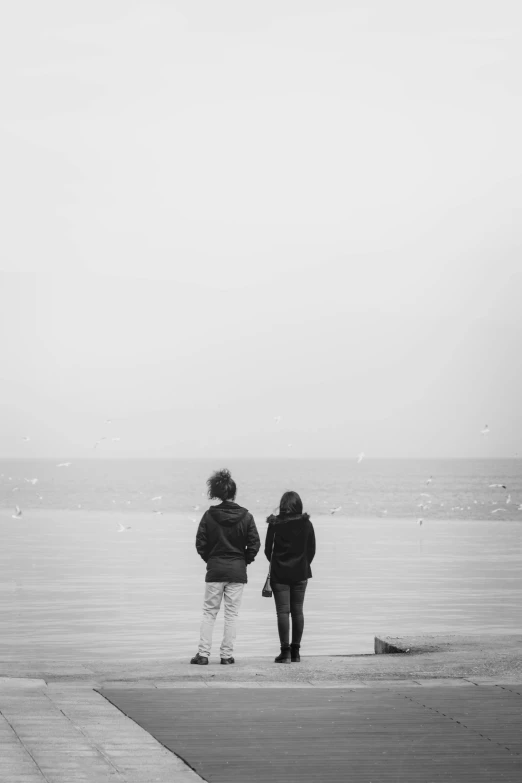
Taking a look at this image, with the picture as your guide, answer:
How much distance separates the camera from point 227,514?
12086mm

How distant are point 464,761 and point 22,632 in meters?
10.6

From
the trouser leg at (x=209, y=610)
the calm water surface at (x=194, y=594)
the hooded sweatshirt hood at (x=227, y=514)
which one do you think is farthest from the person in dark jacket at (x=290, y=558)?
the calm water surface at (x=194, y=594)

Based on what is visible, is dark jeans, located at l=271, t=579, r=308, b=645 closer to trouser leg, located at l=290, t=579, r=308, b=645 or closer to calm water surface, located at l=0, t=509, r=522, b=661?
trouser leg, located at l=290, t=579, r=308, b=645

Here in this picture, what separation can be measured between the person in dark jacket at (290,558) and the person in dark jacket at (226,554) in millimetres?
288

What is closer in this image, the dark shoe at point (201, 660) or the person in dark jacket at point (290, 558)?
the dark shoe at point (201, 660)

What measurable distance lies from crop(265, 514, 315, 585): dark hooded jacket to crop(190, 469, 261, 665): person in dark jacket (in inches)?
11.2

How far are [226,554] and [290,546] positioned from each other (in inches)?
26.1

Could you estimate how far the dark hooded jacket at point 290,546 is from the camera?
484 inches

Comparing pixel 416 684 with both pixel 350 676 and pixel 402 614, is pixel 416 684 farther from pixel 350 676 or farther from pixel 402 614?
pixel 402 614

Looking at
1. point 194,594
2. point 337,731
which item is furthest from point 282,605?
point 194,594

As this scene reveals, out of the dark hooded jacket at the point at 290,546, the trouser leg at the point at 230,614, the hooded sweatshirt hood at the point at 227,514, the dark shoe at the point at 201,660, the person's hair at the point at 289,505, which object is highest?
the person's hair at the point at 289,505

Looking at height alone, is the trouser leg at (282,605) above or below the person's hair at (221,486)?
below

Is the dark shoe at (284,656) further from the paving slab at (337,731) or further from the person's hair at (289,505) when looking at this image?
the paving slab at (337,731)

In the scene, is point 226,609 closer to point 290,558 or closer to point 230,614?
point 230,614
